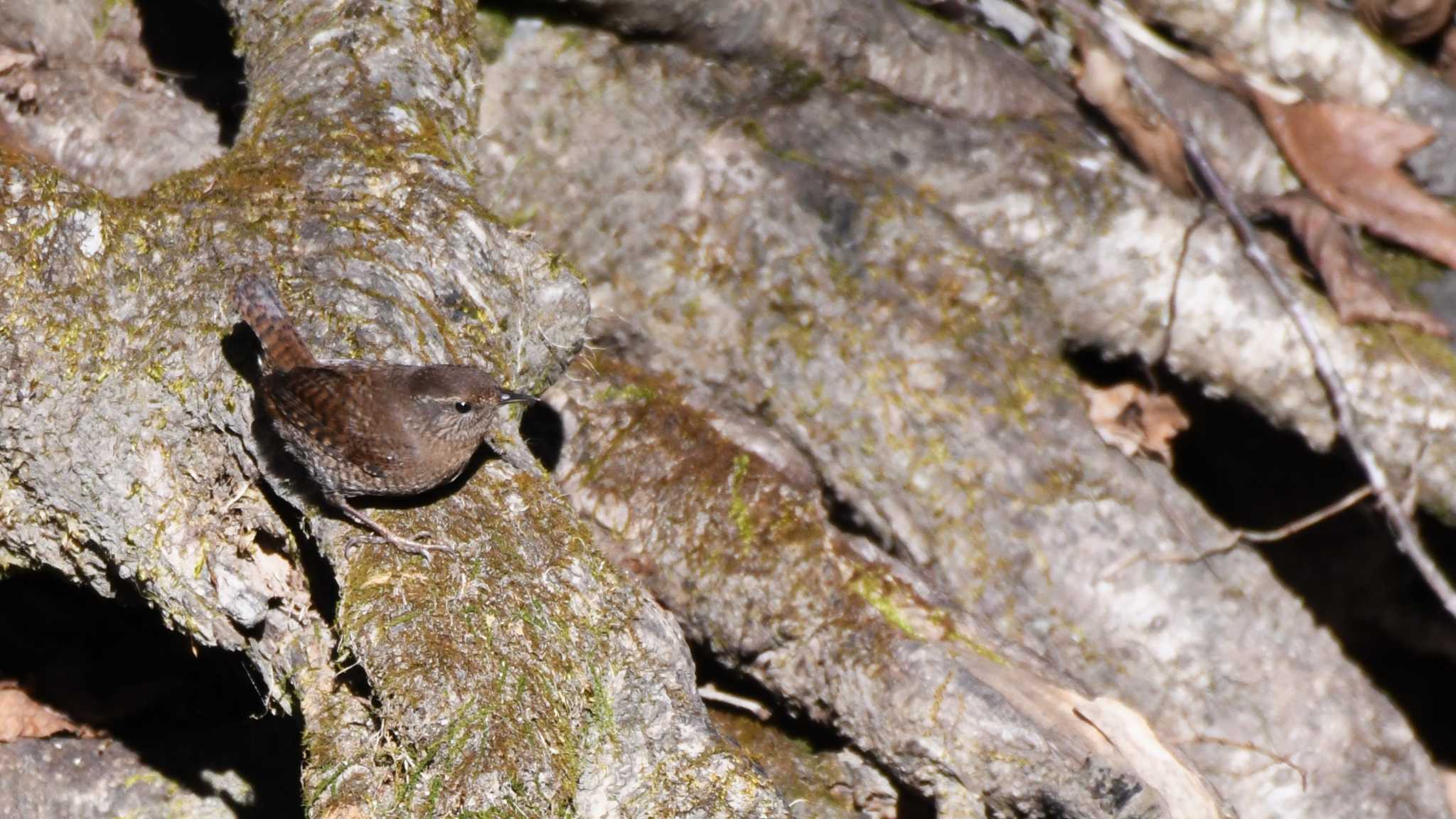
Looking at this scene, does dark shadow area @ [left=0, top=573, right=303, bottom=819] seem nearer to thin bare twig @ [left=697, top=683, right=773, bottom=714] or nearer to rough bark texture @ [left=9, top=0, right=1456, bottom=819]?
rough bark texture @ [left=9, top=0, right=1456, bottom=819]

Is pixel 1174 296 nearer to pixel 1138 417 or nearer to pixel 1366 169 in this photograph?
pixel 1138 417

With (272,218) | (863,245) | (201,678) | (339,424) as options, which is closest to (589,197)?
(863,245)

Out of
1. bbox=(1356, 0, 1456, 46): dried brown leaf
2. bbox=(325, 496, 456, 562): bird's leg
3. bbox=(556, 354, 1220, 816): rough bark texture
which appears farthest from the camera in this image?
bbox=(1356, 0, 1456, 46): dried brown leaf

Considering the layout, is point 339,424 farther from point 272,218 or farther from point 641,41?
point 641,41

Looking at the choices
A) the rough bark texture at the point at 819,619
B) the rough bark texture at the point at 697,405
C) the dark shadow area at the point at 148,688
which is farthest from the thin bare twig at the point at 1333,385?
the dark shadow area at the point at 148,688

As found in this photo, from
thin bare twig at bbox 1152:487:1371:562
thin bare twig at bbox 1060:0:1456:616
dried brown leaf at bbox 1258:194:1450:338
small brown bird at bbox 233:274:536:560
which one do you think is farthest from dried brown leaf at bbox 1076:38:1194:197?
small brown bird at bbox 233:274:536:560

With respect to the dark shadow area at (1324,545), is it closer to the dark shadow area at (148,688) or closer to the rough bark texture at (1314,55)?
the rough bark texture at (1314,55)

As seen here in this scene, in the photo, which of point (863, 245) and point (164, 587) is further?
point (863, 245)
